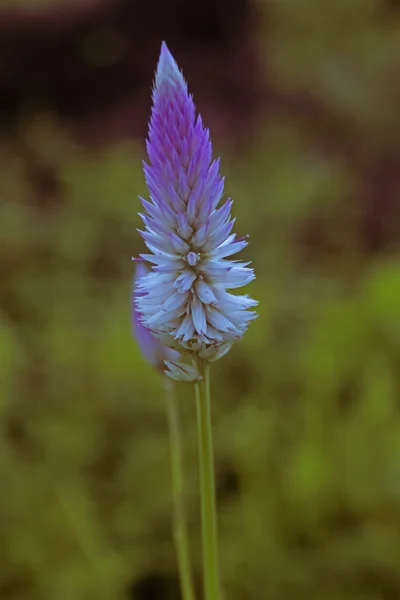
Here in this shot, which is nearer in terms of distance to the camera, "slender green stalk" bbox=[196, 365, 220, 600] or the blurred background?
"slender green stalk" bbox=[196, 365, 220, 600]

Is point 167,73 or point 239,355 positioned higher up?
point 167,73

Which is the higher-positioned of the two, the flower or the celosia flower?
the flower

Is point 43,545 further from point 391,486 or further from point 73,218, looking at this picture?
point 73,218

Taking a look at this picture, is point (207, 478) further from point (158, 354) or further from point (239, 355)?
point (239, 355)

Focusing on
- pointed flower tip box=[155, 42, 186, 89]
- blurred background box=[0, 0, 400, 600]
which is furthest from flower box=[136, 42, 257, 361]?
blurred background box=[0, 0, 400, 600]

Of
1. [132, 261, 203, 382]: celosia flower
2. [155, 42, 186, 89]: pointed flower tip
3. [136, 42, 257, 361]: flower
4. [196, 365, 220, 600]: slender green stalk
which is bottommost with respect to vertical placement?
[196, 365, 220, 600]: slender green stalk

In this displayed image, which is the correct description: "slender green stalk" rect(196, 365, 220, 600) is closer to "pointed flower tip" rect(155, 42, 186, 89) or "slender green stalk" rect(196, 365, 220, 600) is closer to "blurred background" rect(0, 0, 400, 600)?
"pointed flower tip" rect(155, 42, 186, 89)

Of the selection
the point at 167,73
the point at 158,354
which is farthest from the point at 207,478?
the point at 167,73
